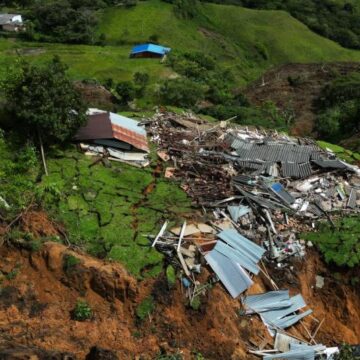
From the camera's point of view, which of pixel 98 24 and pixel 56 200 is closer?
pixel 56 200

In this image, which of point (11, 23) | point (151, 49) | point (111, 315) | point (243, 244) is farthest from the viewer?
point (11, 23)

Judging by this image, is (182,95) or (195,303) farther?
(182,95)

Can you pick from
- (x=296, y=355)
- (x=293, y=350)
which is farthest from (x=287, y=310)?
(x=296, y=355)

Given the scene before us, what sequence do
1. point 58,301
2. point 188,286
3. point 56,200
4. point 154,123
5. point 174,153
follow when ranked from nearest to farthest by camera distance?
1. point 58,301
2. point 188,286
3. point 56,200
4. point 174,153
5. point 154,123

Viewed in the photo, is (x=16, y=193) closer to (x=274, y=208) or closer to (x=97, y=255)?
(x=97, y=255)

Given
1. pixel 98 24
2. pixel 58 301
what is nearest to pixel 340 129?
pixel 58 301

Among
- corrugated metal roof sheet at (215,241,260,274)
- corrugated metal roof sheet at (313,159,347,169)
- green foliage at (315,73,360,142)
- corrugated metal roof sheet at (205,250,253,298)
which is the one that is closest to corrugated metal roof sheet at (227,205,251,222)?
corrugated metal roof sheet at (215,241,260,274)

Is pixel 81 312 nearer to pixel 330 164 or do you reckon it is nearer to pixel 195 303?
pixel 195 303

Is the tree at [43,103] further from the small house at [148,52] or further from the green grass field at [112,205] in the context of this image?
the small house at [148,52]
